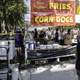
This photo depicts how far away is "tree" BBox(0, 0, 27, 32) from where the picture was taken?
26.0 m

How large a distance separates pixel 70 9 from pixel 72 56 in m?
3.25

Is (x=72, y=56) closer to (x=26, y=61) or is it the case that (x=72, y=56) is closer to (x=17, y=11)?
(x=26, y=61)

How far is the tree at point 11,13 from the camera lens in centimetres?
2603

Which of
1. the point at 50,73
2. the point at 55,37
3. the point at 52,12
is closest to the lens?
the point at 52,12

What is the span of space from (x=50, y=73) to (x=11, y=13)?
16.2 metres

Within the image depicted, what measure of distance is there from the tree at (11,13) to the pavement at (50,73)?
14.9 metres

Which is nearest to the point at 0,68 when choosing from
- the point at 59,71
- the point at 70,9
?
the point at 59,71

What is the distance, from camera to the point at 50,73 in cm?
1045

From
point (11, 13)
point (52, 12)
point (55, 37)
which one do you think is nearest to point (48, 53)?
point (52, 12)

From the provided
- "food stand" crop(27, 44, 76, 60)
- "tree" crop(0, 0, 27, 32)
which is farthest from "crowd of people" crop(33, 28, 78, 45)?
"food stand" crop(27, 44, 76, 60)

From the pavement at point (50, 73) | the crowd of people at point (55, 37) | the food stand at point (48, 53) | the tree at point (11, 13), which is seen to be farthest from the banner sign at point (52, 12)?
the tree at point (11, 13)

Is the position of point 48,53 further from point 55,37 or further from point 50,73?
point 55,37

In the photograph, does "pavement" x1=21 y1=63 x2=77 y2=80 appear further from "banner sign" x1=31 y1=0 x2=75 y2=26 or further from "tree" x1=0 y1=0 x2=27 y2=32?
"tree" x1=0 y1=0 x2=27 y2=32

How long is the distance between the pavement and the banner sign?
4.27 ft
